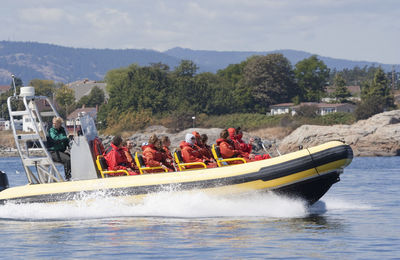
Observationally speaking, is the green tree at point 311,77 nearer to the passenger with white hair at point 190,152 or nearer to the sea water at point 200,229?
the sea water at point 200,229

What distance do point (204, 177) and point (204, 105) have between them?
69.2 m

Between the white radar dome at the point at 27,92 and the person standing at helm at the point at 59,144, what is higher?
the white radar dome at the point at 27,92

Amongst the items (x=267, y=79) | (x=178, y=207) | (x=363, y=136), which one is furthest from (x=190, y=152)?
(x=267, y=79)

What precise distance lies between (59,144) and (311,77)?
84922mm

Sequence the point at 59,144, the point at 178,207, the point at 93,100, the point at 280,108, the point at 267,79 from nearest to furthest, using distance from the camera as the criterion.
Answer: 1. the point at 178,207
2. the point at 59,144
3. the point at 280,108
4. the point at 267,79
5. the point at 93,100

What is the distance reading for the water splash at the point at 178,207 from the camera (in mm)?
13859

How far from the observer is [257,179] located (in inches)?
539

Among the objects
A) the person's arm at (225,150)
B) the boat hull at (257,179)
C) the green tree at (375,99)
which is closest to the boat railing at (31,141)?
the boat hull at (257,179)

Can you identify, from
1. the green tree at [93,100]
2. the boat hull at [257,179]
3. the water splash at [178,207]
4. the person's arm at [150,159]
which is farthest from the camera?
the green tree at [93,100]

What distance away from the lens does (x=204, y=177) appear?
13797mm

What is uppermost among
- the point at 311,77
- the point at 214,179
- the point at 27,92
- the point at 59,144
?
the point at 27,92

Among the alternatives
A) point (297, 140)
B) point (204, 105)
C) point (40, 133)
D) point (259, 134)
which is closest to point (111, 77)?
point (204, 105)

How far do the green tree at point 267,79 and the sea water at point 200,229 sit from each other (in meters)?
73.9

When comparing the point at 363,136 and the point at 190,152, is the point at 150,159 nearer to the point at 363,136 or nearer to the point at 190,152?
the point at 190,152
